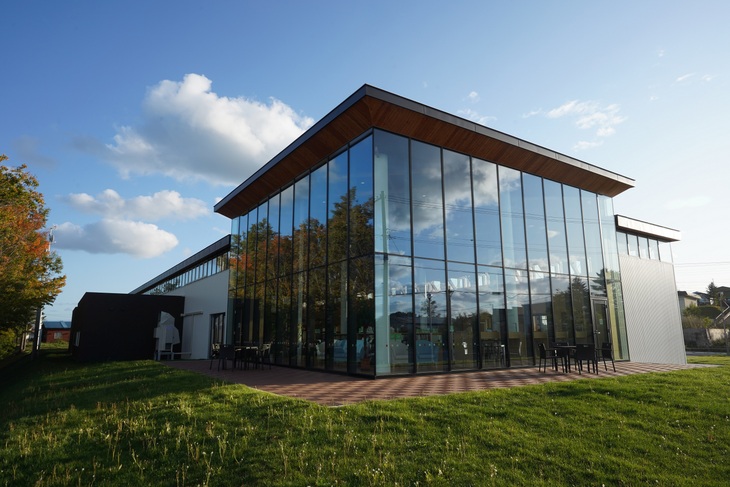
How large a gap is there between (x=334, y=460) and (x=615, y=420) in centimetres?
433

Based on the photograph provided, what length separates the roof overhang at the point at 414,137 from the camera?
12.3 m

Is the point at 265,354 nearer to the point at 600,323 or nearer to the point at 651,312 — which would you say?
the point at 600,323

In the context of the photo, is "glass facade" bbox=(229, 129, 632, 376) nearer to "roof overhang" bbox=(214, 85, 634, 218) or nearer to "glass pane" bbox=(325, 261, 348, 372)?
"glass pane" bbox=(325, 261, 348, 372)

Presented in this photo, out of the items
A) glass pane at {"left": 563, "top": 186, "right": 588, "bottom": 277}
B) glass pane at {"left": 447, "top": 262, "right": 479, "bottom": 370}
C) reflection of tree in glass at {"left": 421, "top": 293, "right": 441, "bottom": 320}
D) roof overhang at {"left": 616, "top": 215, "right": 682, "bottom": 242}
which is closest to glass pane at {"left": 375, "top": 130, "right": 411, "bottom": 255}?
reflection of tree in glass at {"left": 421, "top": 293, "right": 441, "bottom": 320}

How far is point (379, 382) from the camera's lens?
35.4 ft

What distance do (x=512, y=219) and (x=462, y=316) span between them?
4.23m

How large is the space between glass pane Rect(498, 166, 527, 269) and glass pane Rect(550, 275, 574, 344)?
178 centimetres

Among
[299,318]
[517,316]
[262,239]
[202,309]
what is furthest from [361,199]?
[202,309]

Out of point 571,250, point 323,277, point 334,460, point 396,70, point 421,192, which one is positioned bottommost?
point 334,460

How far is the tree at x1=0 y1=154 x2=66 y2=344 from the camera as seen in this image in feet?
48.5

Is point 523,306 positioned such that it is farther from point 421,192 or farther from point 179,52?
point 179,52

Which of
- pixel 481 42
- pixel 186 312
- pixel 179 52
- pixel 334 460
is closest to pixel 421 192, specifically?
pixel 481 42

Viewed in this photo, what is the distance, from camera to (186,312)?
27906mm

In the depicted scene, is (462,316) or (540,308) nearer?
(462,316)
